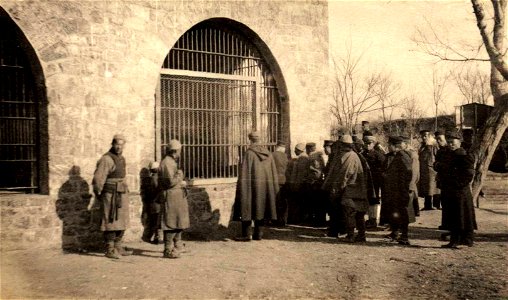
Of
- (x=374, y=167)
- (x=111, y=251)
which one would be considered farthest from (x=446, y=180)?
(x=111, y=251)

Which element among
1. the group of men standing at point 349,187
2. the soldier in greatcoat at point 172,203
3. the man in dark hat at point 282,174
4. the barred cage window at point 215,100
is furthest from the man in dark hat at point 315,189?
the soldier in greatcoat at point 172,203

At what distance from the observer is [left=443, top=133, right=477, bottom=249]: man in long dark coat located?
24.7 ft

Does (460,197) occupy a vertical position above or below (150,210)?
above

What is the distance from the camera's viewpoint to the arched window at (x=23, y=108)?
7.44 metres

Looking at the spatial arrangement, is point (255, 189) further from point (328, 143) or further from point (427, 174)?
point (427, 174)

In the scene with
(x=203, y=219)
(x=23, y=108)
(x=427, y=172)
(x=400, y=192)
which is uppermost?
(x=23, y=108)

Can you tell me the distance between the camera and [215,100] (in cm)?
970

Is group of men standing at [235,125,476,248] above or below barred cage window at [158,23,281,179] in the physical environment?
below

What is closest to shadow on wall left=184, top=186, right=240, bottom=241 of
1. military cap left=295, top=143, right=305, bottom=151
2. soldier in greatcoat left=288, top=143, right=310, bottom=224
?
soldier in greatcoat left=288, top=143, right=310, bottom=224

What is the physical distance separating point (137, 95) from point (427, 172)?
7.64 metres

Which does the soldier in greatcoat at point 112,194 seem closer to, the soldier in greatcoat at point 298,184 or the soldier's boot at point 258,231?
the soldier's boot at point 258,231

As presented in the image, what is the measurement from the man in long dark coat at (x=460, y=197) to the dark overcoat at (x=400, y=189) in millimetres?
612

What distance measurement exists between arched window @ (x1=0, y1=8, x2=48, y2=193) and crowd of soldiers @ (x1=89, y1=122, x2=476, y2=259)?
1.14m

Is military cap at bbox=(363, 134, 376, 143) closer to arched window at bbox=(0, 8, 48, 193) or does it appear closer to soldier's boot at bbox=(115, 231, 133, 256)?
soldier's boot at bbox=(115, 231, 133, 256)
